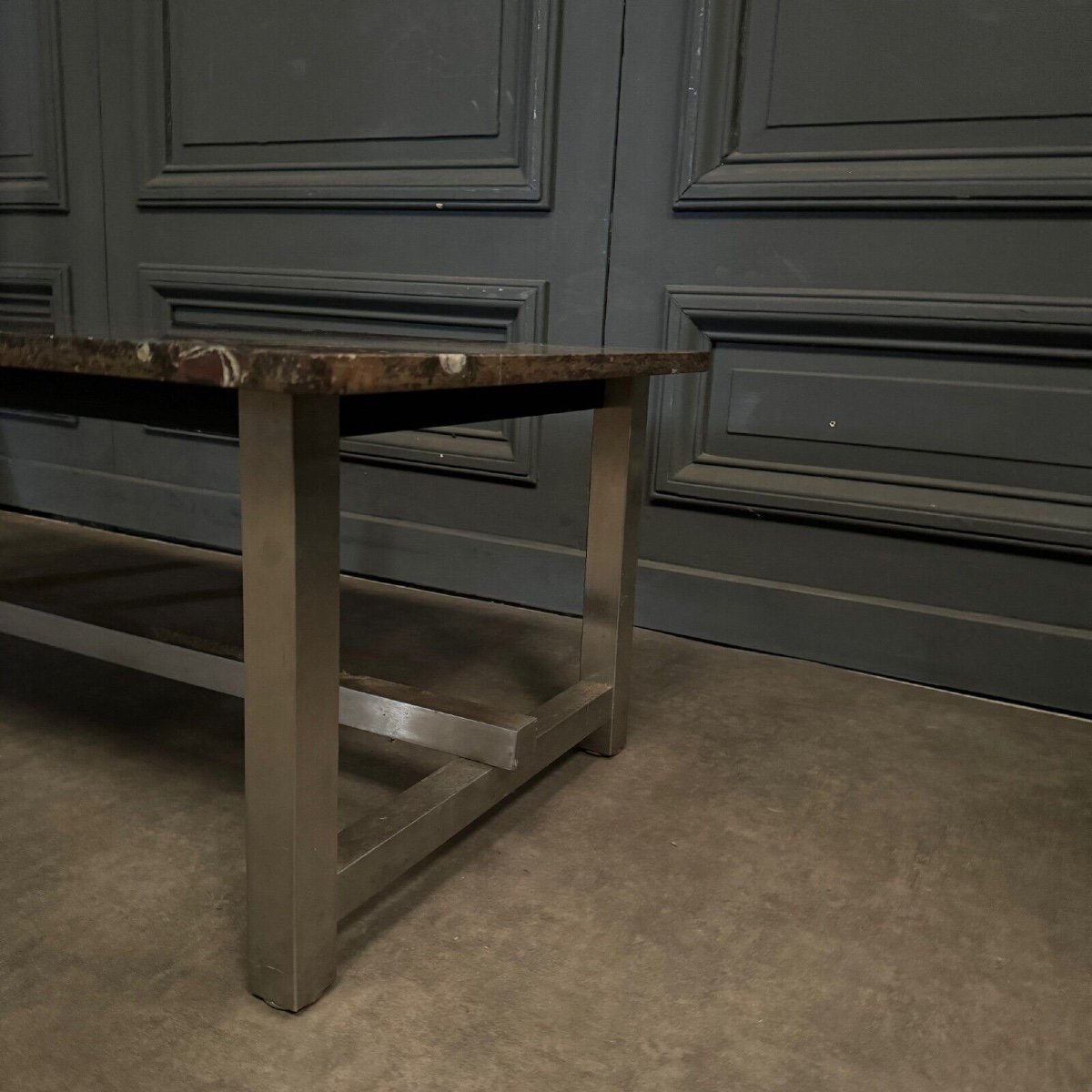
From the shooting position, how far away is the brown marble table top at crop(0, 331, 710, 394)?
61 cm

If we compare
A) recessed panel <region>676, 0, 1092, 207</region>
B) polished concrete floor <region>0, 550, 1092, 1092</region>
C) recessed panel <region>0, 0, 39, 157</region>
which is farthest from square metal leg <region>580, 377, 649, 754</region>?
recessed panel <region>0, 0, 39, 157</region>

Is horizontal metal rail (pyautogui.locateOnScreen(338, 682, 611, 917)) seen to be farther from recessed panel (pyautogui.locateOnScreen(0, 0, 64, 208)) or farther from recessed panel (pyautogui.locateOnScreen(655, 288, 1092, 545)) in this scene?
recessed panel (pyautogui.locateOnScreen(0, 0, 64, 208))

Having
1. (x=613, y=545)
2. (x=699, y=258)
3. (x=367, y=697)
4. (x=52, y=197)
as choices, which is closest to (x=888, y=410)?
(x=699, y=258)

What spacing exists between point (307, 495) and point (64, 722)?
32.7 inches

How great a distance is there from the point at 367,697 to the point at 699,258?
1.03m

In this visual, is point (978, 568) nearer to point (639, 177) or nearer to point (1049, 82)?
point (1049, 82)

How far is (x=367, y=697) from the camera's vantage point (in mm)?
1127

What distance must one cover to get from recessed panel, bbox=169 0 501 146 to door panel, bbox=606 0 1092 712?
1.09ft

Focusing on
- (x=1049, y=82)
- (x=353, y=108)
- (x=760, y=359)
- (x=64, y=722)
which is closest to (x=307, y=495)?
(x=64, y=722)

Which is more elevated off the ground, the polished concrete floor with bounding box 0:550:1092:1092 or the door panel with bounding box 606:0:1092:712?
the door panel with bounding box 606:0:1092:712

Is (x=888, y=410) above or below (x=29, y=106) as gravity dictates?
below

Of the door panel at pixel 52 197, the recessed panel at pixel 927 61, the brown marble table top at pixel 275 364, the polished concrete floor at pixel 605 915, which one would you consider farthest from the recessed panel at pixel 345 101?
the brown marble table top at pixel 275 364

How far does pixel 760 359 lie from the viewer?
1706 millimetres

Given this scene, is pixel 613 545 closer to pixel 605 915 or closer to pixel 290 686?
pixel 605 915
